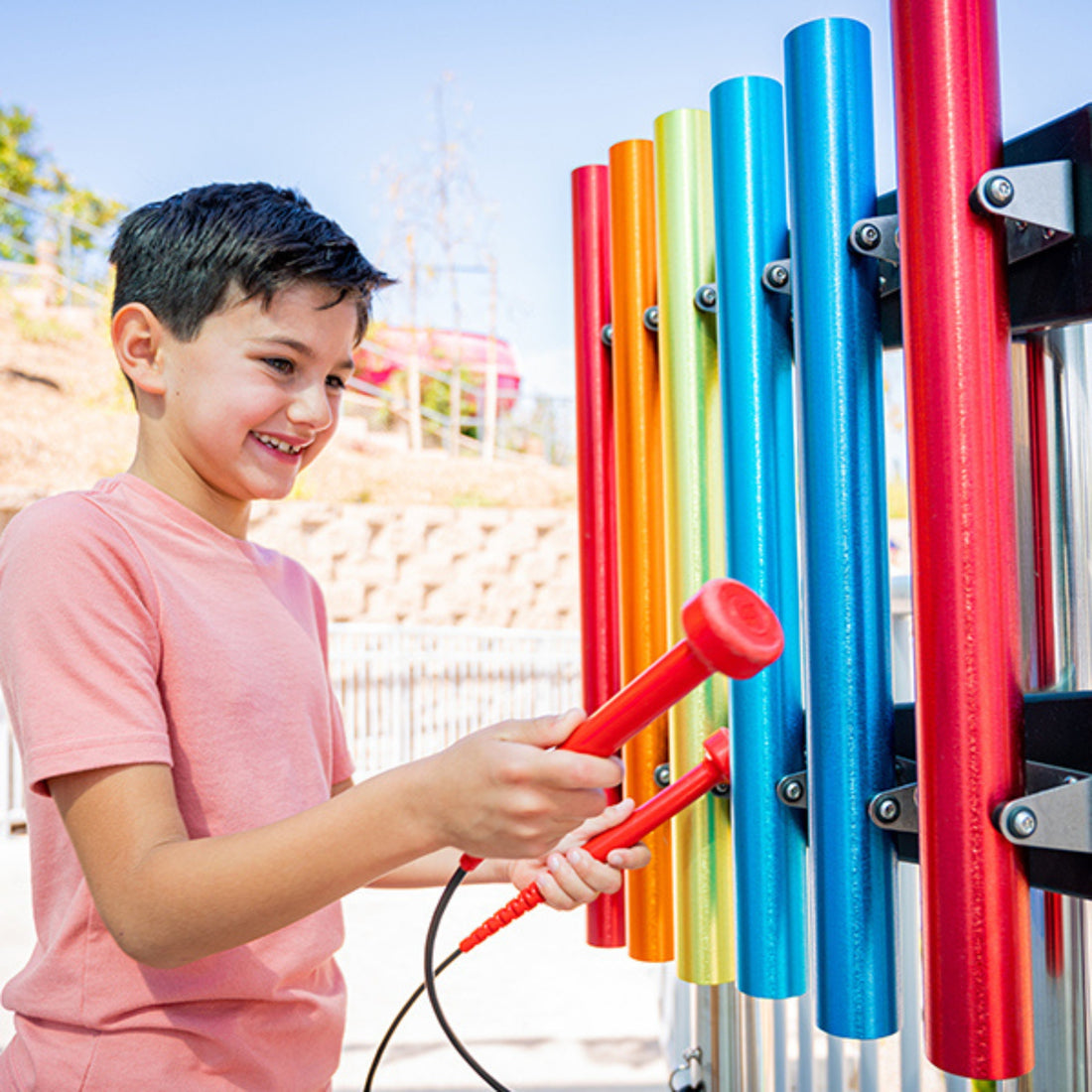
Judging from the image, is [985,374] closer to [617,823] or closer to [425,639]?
[617,823]

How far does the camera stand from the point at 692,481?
0.93 meters

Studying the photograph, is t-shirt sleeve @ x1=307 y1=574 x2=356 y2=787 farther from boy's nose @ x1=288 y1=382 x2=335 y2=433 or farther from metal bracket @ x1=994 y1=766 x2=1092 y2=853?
metal bracket @ x1=994 y1=766 x2=1092 y2=853

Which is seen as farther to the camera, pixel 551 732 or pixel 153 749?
pixel 153 749

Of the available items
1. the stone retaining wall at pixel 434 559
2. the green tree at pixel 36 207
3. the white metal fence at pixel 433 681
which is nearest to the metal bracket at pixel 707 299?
the white metal fence at pixel 433 681

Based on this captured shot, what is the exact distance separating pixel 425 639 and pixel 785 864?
642cm

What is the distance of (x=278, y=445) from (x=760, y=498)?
43cm

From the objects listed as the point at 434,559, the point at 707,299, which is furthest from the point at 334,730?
the point at 434,559

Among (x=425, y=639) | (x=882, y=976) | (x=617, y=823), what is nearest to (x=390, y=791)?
(x=617, y=823)

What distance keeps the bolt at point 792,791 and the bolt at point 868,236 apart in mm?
401

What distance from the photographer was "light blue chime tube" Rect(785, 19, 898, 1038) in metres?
0.73

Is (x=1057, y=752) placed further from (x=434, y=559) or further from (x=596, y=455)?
(x=434, y=559)

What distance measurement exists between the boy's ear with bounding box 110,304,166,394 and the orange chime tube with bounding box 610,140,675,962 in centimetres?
43

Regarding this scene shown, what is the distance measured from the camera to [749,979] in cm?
83

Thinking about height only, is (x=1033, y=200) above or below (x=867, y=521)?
above
